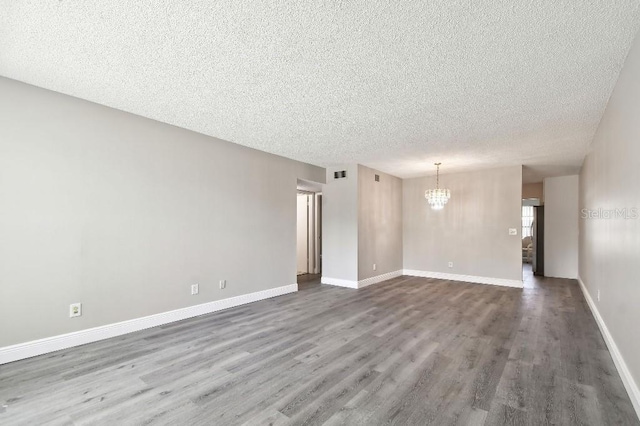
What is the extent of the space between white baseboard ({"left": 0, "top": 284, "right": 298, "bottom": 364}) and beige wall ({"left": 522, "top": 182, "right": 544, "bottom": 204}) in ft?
27.6

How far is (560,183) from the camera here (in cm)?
743

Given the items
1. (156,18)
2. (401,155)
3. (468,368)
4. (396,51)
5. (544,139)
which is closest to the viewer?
(156,18)

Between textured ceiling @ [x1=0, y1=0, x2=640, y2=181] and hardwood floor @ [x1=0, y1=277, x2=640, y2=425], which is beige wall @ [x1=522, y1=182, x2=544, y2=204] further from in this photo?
hardwood floor @ [x1=0, y1=277, x2=640, y2=425]

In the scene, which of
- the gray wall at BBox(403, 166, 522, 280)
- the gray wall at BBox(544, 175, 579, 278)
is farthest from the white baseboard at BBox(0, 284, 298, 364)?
the gray wall at BBox(544, 175, 579, 278)

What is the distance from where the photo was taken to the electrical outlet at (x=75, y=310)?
303cm

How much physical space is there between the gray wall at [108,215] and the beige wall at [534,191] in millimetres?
8143

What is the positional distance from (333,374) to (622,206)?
2800 millimetres

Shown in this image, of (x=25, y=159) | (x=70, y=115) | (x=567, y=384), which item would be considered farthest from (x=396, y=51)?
(x=25, y=159)

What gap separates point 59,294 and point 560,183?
987 cm

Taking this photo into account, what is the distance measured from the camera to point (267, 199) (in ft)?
17.2

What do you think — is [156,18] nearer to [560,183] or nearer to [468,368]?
[468,368]

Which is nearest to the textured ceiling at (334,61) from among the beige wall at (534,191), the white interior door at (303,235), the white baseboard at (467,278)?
the white baseboard at (467,278)

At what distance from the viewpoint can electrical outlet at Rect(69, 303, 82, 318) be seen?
3.03m

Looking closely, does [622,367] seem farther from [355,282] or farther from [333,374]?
[355,282]
